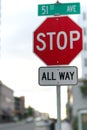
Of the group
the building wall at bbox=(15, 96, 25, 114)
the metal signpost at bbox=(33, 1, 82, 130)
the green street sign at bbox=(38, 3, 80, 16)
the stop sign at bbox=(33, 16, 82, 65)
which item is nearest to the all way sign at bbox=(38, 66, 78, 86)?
the metal signpost at bbox=(33, 1, 82, 130)

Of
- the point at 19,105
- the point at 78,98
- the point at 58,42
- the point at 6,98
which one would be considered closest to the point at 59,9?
the point at 58,42

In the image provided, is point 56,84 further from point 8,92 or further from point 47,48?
point 8,92

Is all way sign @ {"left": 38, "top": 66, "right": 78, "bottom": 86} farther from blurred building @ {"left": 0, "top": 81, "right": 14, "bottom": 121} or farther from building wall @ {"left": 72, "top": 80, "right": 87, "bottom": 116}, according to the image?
blurred building @ {"left": 0, "top": 81, "right": 14, "bottom": 121}

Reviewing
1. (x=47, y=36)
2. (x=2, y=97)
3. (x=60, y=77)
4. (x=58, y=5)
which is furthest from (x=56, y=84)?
(x=2, y=97)

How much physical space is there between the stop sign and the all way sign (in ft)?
0.39

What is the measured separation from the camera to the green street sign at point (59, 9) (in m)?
9.51

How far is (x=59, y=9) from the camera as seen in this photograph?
953 cm

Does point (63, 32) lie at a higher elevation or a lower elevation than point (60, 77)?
higher

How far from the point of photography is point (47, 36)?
9219mm

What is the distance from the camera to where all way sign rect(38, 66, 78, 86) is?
29.7 ft

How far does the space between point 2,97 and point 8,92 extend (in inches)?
166

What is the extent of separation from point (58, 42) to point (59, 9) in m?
0.69

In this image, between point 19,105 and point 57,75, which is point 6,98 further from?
point 57,75

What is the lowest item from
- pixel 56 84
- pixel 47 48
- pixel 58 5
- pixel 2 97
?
pixel 2 97
